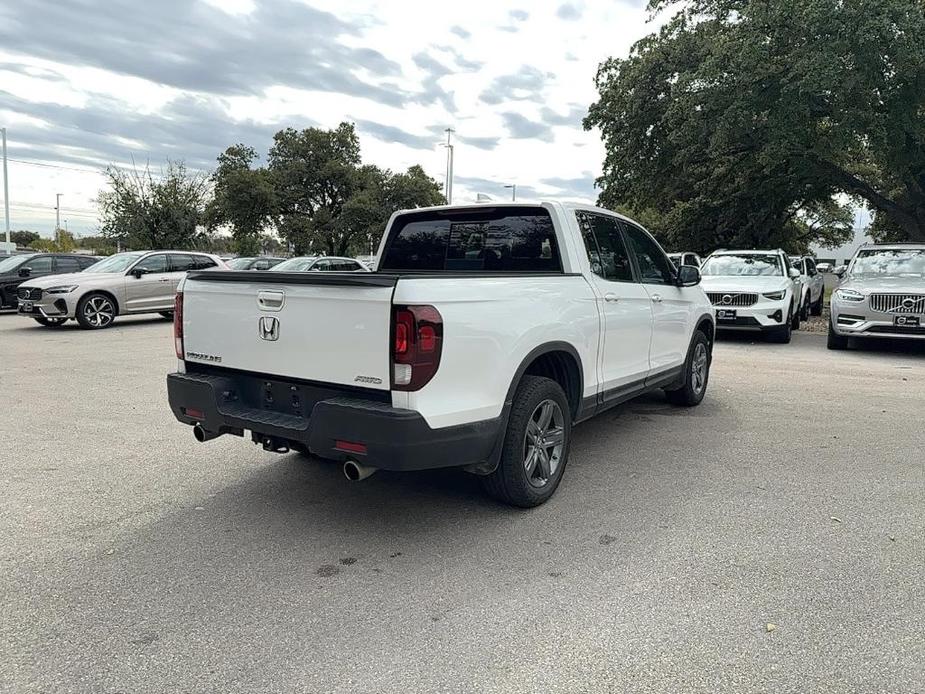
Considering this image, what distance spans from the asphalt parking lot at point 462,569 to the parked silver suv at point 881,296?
572 cm

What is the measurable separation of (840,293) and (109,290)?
14.2 meters

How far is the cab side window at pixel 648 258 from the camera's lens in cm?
559

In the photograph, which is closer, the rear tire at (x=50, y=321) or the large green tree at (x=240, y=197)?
the rear tire at (x=50, y=321)

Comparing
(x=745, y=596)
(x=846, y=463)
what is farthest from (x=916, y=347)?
(x=745, y=596)

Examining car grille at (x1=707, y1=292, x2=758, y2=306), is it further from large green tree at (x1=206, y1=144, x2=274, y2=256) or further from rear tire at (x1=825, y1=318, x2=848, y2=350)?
large green tree at (x1=206, y1=144, x2=274, y2=256)

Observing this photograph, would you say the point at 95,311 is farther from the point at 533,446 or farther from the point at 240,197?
the point at 240,197

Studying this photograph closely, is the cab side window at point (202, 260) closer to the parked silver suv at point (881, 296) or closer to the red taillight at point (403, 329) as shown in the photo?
the parked silver suv at point (881, 296)

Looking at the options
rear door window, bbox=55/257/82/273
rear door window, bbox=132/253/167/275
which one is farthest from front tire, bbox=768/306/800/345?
rear door window, bbox=55/257/82/273

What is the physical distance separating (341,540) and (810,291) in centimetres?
1750

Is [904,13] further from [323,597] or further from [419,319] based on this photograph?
[323,597]

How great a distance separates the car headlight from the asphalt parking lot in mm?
5976

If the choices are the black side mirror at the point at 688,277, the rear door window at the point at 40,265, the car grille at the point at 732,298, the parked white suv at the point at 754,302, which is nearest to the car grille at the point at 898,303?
the parked white suv at the point at 754,302

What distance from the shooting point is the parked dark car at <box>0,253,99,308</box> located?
16531mm

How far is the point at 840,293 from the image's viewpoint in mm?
11383
